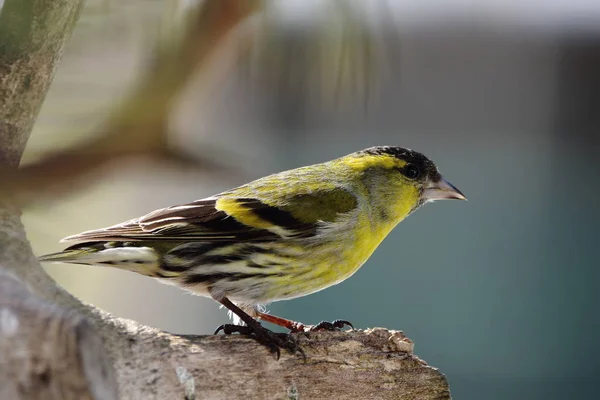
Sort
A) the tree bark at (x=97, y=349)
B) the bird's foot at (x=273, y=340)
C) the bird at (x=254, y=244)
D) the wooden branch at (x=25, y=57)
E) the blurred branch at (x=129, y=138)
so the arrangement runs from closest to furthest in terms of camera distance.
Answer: the blurred branch at (x=129, y=138), the wooden branch at (x=25, y=57), the tree bark at (x=97, y=349), the bird's foot at (x=273, y=340), the bird at (x=254, y=244)

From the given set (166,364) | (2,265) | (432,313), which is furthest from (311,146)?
(2,265)

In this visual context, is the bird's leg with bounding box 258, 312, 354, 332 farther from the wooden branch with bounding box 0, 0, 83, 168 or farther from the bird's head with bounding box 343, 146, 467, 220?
the wooden branch with bounding box 0, 0, 83, 168

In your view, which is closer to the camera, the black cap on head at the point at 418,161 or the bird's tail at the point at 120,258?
the bird's tail at the point at 120,258

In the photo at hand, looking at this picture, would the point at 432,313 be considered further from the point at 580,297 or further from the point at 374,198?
the point at 374,198

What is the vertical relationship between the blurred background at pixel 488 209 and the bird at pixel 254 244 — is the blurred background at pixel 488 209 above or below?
above

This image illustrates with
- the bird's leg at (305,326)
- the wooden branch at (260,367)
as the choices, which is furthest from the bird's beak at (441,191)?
the wooden branch at (260,367)

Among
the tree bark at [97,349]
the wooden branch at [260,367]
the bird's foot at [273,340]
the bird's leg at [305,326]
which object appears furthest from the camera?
the bird's leg at [305,326]

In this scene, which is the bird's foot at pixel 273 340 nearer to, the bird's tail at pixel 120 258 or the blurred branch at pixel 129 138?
the bird's tail at pixel 120 258

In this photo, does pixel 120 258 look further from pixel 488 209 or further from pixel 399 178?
pixel 488 209
